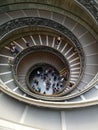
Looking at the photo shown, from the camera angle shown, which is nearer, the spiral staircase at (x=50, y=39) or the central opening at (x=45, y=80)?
the spiral staircase at (x=50, y=39)

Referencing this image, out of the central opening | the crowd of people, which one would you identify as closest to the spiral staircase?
the central opening

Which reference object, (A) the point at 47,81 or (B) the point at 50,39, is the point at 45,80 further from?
(B) the point at 50,39

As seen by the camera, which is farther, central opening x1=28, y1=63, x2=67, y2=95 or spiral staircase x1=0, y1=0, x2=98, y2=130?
central opening x1=28, y1=63, x2=67, y2=95

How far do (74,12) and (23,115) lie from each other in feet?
41.8

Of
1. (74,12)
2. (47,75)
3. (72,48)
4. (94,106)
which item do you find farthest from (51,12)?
(94,106)

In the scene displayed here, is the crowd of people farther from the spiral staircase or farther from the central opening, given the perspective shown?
the spiral staircase

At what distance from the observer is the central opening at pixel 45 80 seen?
1828cm

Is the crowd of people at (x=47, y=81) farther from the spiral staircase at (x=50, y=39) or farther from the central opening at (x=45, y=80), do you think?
the spiral staircase at (x=50, y=39)

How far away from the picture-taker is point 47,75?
1938 centimetres

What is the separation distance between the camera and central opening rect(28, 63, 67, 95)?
18.3m

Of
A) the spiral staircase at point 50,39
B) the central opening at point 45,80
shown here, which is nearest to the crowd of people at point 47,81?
the central opening at point 45,80

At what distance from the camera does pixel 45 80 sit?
61.9 feet

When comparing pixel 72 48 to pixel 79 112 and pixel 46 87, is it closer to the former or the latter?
pixel 46 87

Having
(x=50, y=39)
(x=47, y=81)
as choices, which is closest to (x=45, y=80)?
(x=47, y=81)
